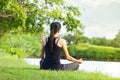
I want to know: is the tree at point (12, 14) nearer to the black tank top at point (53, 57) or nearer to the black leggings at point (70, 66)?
the black tank top at point (53, 57)

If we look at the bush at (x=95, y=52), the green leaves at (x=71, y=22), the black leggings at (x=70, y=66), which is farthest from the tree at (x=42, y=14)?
the bush at (x=95, y=52)

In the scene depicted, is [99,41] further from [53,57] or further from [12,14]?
[53,57]

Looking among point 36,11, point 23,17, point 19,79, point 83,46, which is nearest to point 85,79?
point 19,79

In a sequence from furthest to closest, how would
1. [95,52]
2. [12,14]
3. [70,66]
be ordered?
1. [95,52]
2. [12,14]
3. [70,66]

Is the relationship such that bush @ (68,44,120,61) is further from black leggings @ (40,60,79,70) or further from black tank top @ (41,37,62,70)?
black tank top @ (41,37,62,70)

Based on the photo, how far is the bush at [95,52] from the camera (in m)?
53.1

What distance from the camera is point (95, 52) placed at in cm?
5734

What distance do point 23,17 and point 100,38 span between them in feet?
146

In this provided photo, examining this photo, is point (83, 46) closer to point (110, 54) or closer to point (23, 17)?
point (110, 54)

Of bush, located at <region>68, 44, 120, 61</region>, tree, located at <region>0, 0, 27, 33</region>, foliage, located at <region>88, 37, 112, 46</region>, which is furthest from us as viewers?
foliage, located at <region>88, 37, 112, 46</region>

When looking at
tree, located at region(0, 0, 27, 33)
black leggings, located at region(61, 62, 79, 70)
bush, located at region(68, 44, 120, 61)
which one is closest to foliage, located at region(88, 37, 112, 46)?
bush, located at region(68, 44, 120, 61)

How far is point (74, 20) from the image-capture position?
51.1ft

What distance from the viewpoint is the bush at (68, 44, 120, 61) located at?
174ft

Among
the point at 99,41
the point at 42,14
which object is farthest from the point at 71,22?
the point at 99,41
